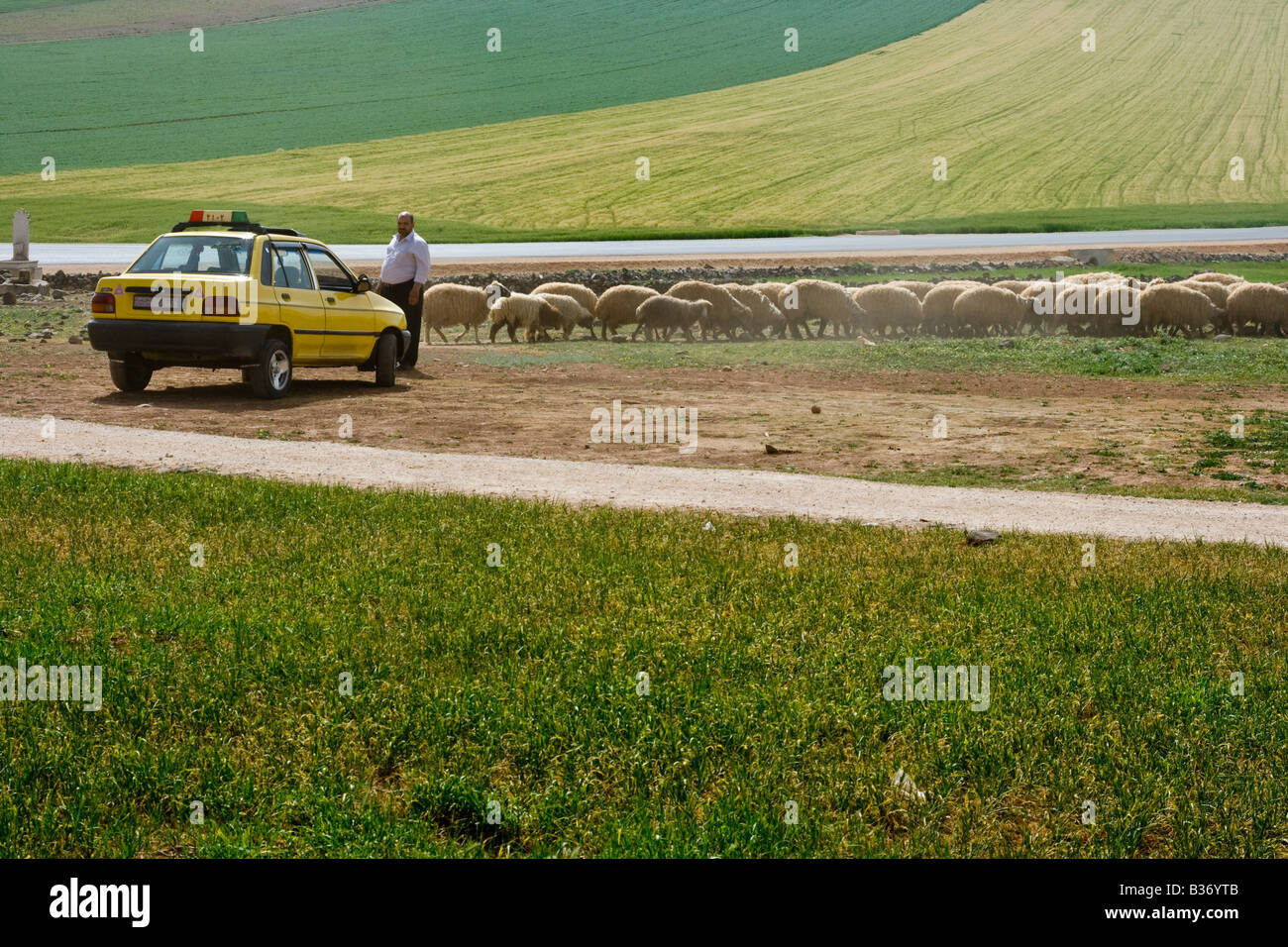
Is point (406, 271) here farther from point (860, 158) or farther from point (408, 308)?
point (860, 158)

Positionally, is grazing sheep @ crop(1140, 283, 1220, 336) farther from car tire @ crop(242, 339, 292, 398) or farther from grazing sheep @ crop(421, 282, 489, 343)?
car tire @ crop(242, 339, 292, 398)

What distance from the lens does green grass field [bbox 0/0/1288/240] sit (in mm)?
63844

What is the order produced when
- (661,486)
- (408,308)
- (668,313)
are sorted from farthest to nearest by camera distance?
(668,313)
(408,308)
(661,486)

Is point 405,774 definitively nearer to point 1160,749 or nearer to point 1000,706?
point 1000,706

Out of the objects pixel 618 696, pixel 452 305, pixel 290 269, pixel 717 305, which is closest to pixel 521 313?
pixel 452 305

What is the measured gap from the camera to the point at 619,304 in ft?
96.1

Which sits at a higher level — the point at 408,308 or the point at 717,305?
the point at 717,305

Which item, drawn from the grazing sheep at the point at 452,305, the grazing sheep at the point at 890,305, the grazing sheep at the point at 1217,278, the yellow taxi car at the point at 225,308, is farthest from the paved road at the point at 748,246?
the yellow taxi car at the point at 225,308

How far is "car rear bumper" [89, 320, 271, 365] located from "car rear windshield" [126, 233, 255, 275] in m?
0.77

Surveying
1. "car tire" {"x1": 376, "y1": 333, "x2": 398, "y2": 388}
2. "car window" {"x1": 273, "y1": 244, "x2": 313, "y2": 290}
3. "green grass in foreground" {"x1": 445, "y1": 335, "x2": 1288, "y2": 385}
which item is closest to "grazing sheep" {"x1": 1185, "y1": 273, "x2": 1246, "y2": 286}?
"green grass in foreground" {"x1": 445, "y1": 335, "x2": 1288, "y2": 385}

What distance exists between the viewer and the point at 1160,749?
6.00m

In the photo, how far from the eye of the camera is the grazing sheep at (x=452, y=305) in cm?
2881

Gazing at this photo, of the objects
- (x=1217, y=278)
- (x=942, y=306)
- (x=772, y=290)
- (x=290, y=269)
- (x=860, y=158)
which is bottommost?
(x=942, y=306)

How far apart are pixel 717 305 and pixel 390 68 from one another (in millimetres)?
74268
